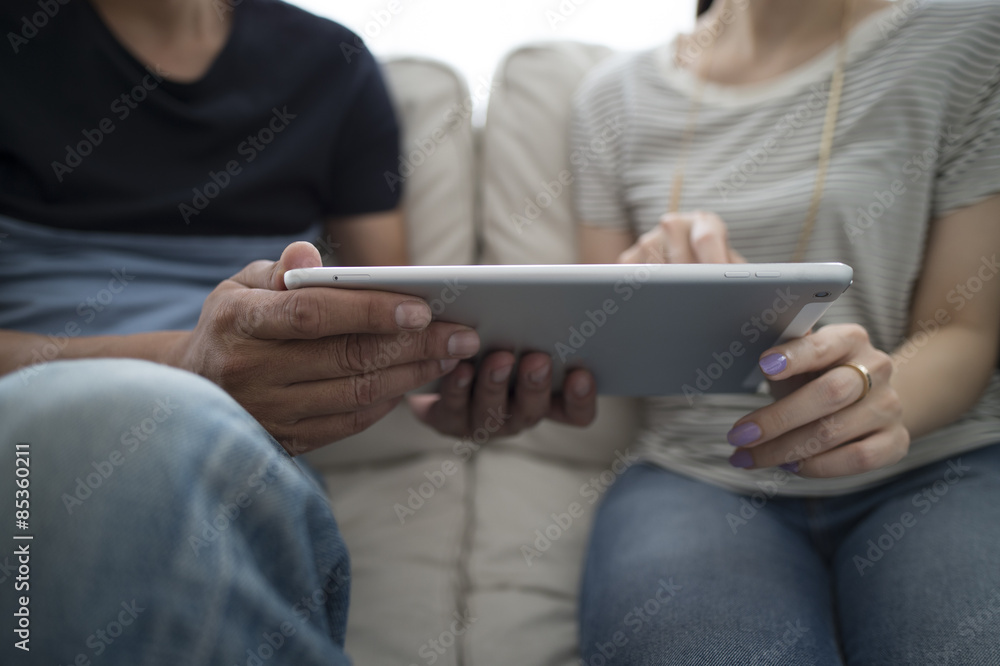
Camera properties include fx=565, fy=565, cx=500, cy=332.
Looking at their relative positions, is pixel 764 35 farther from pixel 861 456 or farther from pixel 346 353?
pixel 346 353

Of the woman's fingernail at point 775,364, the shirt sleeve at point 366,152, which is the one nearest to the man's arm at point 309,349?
the woman's fingernail at point 775,364

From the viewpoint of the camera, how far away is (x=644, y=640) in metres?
0.57

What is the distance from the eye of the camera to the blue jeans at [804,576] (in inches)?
21.3

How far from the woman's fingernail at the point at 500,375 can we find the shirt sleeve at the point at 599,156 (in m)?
0.41

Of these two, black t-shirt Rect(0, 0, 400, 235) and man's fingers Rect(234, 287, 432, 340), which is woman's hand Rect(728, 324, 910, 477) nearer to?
man's fingers Rect(234, 287, 432, 340)

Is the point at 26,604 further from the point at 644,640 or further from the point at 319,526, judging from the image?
the point at 644,640

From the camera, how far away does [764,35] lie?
0.86m

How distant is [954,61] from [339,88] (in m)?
0.84

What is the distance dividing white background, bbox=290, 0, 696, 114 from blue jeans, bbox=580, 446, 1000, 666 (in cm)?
90

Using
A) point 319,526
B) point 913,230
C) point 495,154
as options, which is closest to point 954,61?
point 913,230

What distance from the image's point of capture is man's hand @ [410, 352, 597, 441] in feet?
2.06

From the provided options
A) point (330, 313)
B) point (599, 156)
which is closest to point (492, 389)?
point (330, 313)

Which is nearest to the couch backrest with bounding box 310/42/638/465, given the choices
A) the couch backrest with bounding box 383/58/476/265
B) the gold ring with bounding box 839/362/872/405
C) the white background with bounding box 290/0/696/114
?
the couch backrest with bounding box 383/58/476/265

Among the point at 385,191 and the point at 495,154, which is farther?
the point at 495,154
